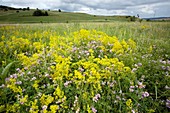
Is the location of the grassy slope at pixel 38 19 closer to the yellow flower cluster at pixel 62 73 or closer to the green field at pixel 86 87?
the yellow flower cluster at pixel 62 73

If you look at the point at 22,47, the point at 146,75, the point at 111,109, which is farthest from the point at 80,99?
the point at 22,47

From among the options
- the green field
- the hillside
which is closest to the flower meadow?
the green field

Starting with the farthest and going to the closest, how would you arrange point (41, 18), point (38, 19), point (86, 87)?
point (41, 18) < point (38, 19) < point (86, 87)

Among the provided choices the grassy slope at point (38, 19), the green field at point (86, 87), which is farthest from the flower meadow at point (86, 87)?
the grassy slope at point (38, 19)

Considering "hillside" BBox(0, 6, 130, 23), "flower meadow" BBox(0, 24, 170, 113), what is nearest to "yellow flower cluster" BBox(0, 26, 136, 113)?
"flower meadow" BBox(0, 24, 170, 113)

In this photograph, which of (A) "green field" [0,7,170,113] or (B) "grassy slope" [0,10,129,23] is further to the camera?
(B) "grassy slope" [0,10,129,23]

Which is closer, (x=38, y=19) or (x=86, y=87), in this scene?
(x=86, y=87)

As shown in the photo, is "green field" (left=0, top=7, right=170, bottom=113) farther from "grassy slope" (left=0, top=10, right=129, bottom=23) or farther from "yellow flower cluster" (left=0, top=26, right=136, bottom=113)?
"grassy slope" (left=0, top=10, right=129, bottom=23)

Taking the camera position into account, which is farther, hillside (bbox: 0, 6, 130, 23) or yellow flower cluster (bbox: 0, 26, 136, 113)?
hillside (bbox: 0, 6, 130, 23)

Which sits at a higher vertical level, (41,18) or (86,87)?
(86,87)

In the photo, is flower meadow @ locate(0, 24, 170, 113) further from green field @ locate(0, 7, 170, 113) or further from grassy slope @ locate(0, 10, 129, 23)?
grassy slope @ locate(0, 10, 129, 23)

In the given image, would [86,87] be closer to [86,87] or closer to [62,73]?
[86,87]

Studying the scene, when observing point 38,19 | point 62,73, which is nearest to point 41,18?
point 38,19

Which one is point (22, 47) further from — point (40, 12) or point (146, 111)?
point (40, 12)
